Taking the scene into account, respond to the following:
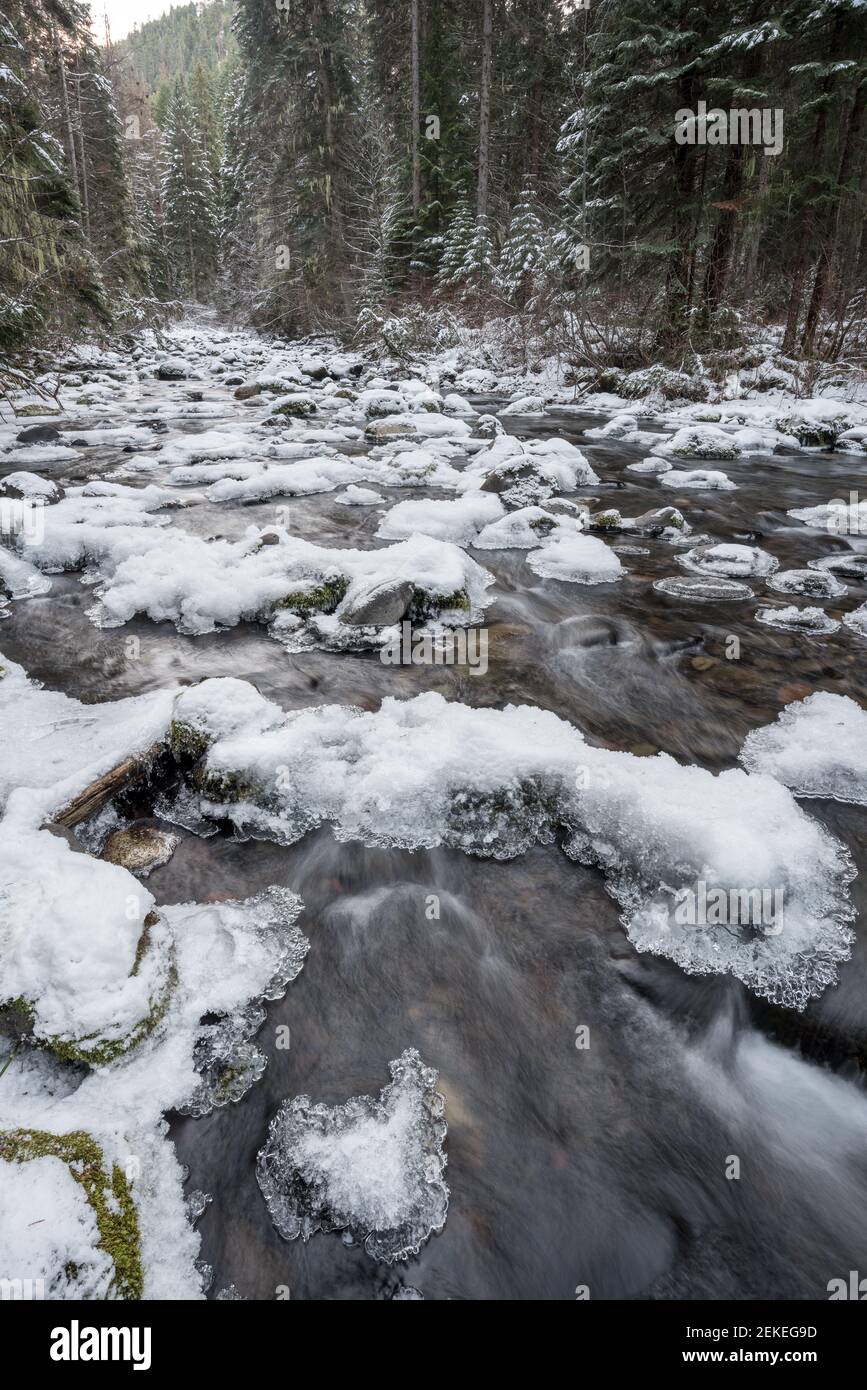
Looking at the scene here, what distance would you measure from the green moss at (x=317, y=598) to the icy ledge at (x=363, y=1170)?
315 cm

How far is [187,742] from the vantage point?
2.84 metres

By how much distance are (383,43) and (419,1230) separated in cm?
3091

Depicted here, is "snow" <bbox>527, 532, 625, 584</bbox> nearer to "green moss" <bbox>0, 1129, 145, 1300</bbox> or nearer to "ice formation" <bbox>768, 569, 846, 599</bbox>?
"ice formation" <bbox>768, 569, 846, 599</bbox>

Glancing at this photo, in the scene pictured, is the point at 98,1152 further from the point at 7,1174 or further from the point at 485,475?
the point at 485,475

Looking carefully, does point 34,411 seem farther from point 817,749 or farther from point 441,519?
point 817,749

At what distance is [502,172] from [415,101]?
3421 mm

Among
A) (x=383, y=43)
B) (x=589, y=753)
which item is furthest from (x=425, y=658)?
(x=383, y=43)

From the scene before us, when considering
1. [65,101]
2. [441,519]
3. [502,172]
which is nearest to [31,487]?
[441,519]

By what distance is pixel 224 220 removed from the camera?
4125 cm

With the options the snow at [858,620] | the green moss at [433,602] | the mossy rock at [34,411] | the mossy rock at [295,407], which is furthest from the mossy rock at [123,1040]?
the mossy rock at [34,411]

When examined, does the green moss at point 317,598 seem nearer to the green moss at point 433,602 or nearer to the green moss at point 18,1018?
the green moss at point 433,602

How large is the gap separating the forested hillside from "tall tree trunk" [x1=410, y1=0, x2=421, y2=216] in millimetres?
94

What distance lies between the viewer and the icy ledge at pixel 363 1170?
60.6 inches

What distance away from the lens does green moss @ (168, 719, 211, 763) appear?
9.28ft
